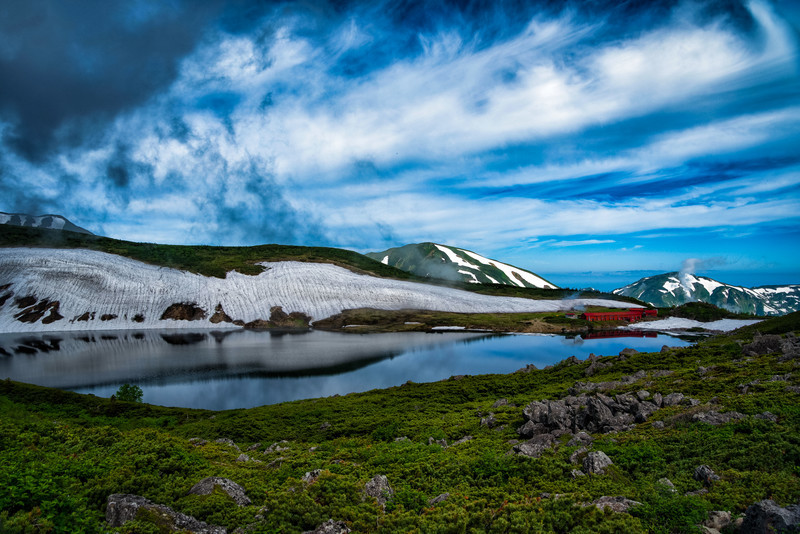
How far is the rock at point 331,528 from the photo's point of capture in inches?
358

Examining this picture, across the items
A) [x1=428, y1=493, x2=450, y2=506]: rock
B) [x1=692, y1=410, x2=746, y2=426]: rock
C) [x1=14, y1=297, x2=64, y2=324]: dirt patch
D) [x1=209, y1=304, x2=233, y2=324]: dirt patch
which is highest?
[x1=14, y1=297, x2=64, y2=324]: dirt patch

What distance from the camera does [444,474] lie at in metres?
12.6

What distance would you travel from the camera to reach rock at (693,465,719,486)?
10.0 metres

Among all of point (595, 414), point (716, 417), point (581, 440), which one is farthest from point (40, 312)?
point (716, 417)

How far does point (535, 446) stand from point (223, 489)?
10.1m

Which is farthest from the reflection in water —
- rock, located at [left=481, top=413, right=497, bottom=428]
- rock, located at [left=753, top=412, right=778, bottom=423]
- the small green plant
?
rock, located at [left=753, top=412, right=778, bottom=423]

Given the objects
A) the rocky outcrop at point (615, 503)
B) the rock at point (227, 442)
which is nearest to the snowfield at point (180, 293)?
the rock at point (227, 442)

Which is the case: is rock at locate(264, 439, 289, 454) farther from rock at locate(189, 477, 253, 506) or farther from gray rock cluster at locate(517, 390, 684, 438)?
Answer: gray rock cluster at locate(517, 390, 684, 438)

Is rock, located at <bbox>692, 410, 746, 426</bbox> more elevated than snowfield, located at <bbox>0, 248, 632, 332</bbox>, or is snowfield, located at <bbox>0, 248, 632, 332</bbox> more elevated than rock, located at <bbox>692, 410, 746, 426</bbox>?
snowfield, located at <bbox>0, 248, 632, 332</bbox>

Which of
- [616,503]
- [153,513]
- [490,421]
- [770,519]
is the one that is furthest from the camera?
[490,421]

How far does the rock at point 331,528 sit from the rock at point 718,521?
7597 millimetres

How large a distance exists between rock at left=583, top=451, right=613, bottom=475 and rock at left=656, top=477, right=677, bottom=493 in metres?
1.36

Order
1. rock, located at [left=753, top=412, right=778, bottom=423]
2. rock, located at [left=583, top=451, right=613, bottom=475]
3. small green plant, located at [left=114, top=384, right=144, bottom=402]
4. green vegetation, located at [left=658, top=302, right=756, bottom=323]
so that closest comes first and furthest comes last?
1. rock, located at [left=583, top=451, right=613, bottom=475]
2. rock, located at [left=753, top=412, right=778, bottom=423]
3. small green plant, located at [left=114, top=384, right=144, bottom=402]
4. green vegetation, located at [left=658, top=302, right=756, bottom=323]

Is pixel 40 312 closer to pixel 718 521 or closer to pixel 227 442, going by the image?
pixel 227 442
